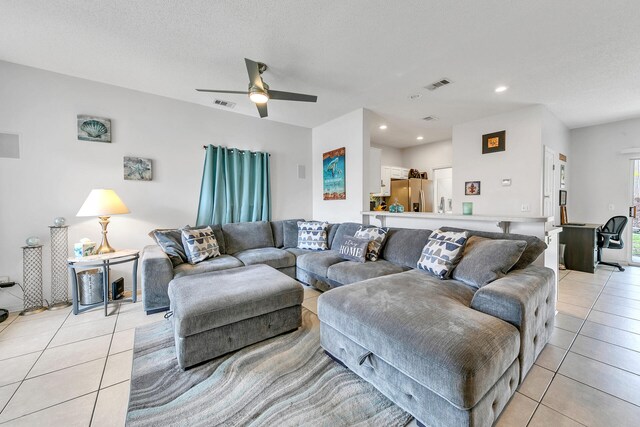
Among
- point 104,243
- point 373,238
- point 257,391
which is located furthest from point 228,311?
point 104,243

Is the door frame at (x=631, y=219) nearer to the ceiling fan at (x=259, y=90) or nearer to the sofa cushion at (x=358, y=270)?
the sofa cushion at (x=358, y=270)

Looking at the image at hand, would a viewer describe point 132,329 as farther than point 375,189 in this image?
No

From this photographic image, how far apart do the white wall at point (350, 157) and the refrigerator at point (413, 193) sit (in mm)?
2422

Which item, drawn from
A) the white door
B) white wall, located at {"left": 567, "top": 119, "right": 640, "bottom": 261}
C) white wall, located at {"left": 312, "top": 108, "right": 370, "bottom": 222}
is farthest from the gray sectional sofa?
white wall, located at {"left": 567, "top": 119, "right": 640, "bottom": 261}

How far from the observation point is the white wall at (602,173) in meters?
4.75

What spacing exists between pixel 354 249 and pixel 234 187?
7.40 feet

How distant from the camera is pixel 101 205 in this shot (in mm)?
2795

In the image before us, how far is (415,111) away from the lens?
4.09m

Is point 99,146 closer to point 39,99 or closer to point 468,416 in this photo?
point 39,99

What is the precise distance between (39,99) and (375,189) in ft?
15.0

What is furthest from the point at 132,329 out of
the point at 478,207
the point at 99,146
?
the point at 478,207

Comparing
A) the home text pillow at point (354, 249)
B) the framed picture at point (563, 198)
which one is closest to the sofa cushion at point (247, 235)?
the home text pillow at point (354, 249)

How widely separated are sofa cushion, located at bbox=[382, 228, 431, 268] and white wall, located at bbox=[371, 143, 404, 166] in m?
3.80

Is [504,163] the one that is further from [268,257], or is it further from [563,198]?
[268,257]
